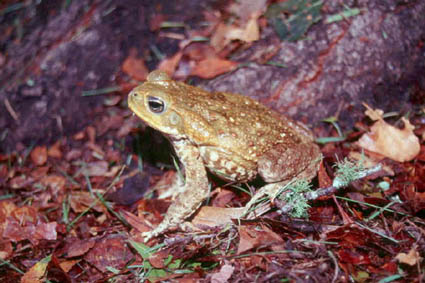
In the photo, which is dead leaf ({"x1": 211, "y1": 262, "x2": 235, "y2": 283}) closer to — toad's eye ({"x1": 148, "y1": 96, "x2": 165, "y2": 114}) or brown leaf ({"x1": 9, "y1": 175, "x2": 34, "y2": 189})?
toad's eye ({"x1": 148, "y1": 96, "x2": 165, "y2": 114})

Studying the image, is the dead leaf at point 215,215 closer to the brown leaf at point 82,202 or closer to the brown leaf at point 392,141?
the brown leaf at point 82,202

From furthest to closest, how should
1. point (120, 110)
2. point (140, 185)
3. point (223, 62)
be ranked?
point (120, 110)
point (223, 62)
point (140, 185)

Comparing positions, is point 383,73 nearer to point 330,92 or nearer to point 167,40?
point 330,92

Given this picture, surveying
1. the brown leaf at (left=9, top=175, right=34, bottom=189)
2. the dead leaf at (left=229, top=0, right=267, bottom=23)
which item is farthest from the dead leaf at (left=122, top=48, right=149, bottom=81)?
the brown leaf at (left=9, top=175, right=34, bottom=189)

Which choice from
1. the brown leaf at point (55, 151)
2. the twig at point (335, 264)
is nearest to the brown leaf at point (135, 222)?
the brown leaf at point (55, 151)

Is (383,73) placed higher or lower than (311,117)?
higher

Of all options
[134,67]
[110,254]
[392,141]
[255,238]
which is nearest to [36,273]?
[110,254]

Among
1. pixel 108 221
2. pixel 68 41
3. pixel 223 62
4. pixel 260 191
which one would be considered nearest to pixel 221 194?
pixel 260 191
